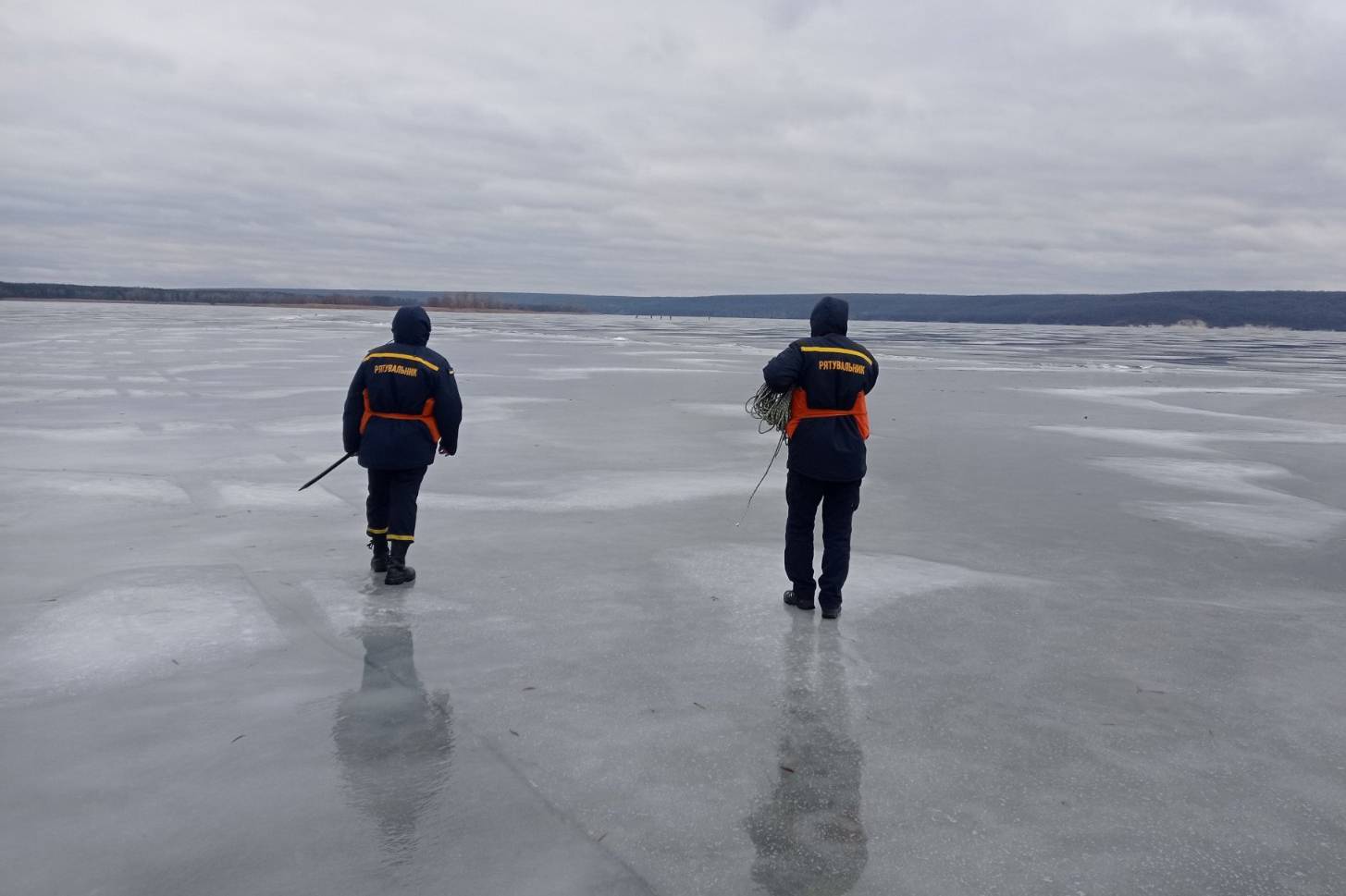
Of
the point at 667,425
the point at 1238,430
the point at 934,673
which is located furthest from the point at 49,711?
the point at 1238,430

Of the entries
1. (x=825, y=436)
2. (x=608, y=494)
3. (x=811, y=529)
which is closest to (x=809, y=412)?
(x=825, y=436)

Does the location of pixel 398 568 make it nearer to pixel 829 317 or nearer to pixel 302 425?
pixel 829 317

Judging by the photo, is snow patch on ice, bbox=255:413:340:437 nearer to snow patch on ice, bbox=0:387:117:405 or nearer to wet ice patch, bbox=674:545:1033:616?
snow patch on ice, bbox=0:387:117:405

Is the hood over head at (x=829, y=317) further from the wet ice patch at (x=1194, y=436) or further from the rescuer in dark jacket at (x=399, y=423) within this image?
the wet ice patch at (x=1194, y=436)

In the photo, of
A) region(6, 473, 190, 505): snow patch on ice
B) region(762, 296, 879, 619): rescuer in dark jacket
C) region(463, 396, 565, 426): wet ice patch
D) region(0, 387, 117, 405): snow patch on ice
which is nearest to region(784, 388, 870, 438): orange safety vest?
region(762, 296, 879, 619): rescuer in dark jacket

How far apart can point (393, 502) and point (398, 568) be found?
42cm

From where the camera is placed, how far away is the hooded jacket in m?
5.97

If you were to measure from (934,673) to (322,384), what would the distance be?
16.8 metres

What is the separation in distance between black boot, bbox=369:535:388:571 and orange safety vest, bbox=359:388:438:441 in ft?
2.23

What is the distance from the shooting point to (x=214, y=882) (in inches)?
122

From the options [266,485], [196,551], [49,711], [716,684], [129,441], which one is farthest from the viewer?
[129,441]

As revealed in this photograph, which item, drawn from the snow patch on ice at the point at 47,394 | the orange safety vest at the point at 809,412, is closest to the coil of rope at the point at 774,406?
the orange safety vest at the point at 809,412

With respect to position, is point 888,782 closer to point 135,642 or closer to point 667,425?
point 135,642

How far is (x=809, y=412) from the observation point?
239 inches
